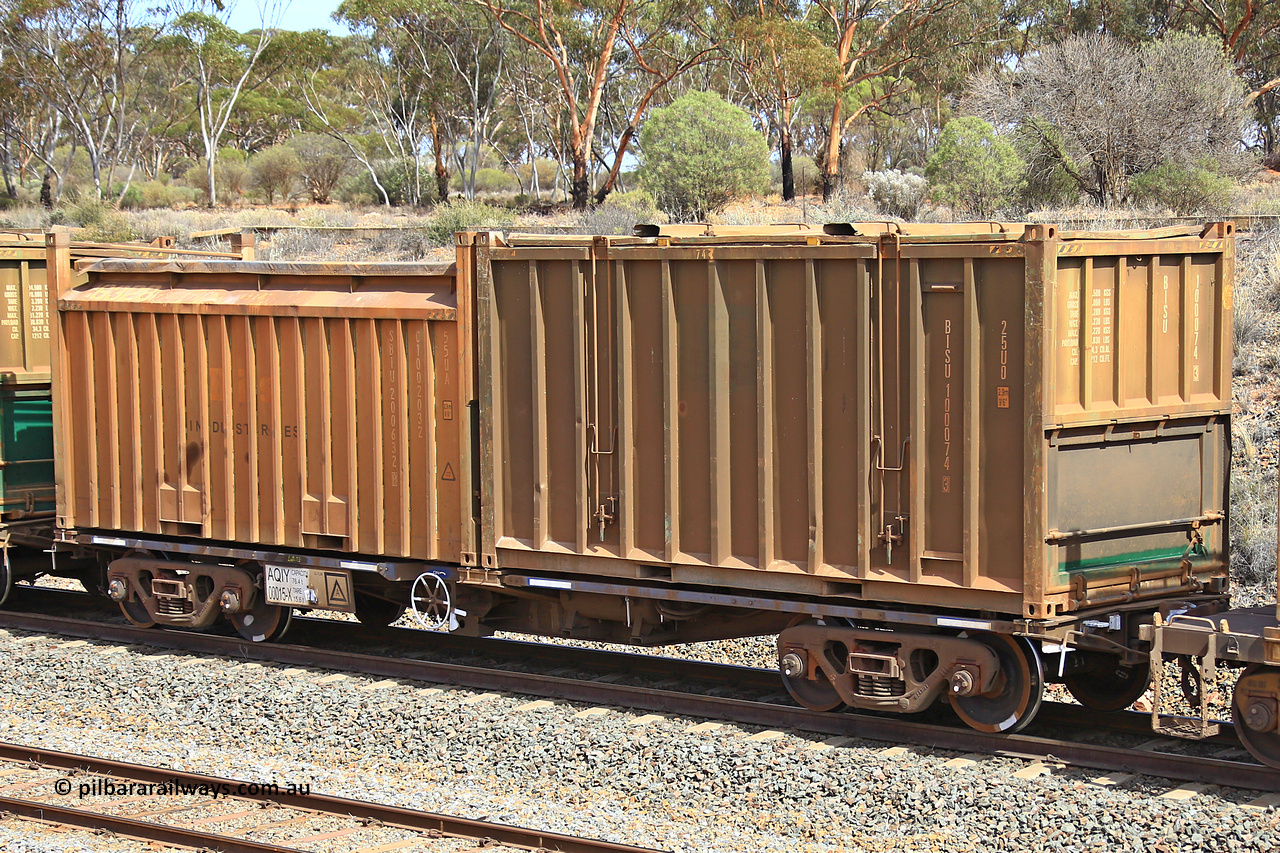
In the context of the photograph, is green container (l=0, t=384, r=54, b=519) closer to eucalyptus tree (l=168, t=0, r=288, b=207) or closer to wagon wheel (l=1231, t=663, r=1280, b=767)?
wagon wheel (l=1231, t=663, r=1280, b=767)

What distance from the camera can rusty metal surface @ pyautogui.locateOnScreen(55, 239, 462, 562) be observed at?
32.0 ft

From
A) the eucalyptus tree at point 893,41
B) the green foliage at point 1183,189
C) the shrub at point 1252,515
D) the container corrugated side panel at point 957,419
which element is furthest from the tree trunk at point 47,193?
the container corrugated side panel at point 957,419

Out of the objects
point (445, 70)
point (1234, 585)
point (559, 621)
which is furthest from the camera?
point (445, 70)

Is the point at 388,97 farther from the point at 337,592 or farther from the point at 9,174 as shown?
the point at 337,592

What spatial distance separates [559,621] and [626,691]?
991 mm

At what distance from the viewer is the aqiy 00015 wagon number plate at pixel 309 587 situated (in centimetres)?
1037

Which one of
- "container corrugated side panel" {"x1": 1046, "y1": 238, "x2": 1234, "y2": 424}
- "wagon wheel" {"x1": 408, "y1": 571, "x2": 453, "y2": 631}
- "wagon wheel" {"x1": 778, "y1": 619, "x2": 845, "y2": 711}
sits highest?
"container corrugated side panel" {"x1": 1046, "y1": 238, "x2": 1234, "y2": 424}

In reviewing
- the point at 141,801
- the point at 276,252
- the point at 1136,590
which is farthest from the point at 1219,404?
the point at 276,252

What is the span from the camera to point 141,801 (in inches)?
300

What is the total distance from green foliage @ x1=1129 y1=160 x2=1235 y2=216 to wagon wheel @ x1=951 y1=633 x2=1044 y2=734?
20710 millimetres

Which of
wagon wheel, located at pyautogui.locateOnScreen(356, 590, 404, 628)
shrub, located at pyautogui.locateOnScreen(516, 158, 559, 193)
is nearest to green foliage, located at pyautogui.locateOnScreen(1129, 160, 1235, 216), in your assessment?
wagon wheel, located at pyautogui.locateOnScreen(356, 590, 404, 628)

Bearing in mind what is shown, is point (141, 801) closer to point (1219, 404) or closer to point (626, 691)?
point (626, 691)

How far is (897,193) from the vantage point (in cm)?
3394

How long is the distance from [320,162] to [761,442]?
5993 cm
